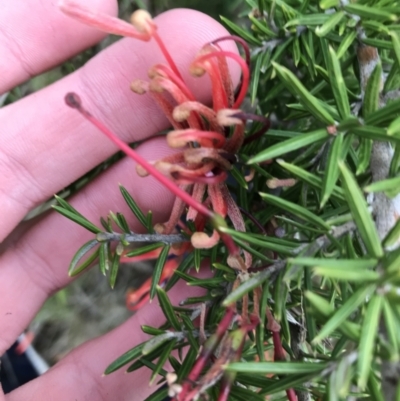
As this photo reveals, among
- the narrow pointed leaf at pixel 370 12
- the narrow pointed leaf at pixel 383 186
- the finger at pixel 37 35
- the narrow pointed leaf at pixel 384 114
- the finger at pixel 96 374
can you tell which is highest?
the finger at pixel 37 35

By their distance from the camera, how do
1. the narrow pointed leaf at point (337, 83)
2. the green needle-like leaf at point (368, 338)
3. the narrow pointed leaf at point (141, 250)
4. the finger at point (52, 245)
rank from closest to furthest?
the green needle-like leaf at point (368, 338) → the narrow pointed leaf at point (337, 83) → the narrow pointed leaf at point (141, 250) → the finger at point (52, 245)

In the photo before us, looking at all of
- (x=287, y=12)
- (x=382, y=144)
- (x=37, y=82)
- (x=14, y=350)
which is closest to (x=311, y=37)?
(x=287, y=12)

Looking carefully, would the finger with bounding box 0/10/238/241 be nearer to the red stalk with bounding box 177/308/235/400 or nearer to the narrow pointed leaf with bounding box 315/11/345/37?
the narrow pointed leaf with bounding box 315/11/345/37

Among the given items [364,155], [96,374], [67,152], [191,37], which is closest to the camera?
[364,155]

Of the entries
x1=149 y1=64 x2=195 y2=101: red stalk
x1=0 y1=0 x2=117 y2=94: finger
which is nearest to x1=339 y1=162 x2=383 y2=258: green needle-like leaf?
x1=149 y1=64 x2=195 y2=101: red stalk

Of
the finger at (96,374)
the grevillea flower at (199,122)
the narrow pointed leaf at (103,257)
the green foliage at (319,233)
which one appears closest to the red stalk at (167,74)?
the grevillea flower at (199,122)

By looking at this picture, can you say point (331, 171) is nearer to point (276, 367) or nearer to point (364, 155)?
point (364, 155)

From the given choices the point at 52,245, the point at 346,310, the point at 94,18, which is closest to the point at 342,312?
the point at 346,310

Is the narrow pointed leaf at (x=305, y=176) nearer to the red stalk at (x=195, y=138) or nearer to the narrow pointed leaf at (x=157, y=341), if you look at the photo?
the red stalk at (x=195, y=138)
